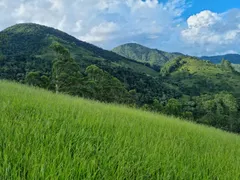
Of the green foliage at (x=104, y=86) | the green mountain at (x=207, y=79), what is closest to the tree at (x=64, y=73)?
the green foliage at (x=104, y=86)

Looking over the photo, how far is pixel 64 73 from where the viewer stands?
111 feet

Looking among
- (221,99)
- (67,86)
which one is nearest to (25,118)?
(67,86)

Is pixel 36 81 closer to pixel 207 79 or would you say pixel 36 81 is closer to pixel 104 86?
pixel 104 86

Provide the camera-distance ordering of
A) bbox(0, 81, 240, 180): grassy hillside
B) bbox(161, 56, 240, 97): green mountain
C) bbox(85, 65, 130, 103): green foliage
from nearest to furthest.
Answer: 1. bbox(0, 81, 240, 180): grassy hillside
2. bbox(85, 65, 130, 103): green foliage
3. bbox(161, 56, 240, 97): green mountain

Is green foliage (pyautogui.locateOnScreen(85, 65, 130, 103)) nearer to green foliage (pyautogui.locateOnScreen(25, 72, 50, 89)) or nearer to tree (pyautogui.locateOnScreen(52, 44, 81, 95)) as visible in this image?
tree (pyautogui.locateOnScreen(52, 44, 81, 95))

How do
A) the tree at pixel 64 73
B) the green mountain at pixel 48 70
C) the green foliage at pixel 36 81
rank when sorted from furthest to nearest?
the green mountain at pixel 48 70
the green foliage at pixel 36 81
the tree at pixel 64 73

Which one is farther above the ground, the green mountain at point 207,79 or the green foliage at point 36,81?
the green mountain at point 207,79

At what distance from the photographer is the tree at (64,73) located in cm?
3384

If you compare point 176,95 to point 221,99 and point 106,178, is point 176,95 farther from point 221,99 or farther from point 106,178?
point 106,178

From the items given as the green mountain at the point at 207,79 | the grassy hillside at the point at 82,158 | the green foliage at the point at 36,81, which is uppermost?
the green mountain at the point at 207,79

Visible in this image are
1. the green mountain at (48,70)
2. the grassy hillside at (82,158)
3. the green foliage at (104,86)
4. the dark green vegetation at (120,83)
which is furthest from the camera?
the green foliage at (104,86)

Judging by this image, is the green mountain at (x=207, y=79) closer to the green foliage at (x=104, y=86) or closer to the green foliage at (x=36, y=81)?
the green foliage at (x=104, y=86)

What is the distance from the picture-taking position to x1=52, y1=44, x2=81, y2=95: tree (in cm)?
3384

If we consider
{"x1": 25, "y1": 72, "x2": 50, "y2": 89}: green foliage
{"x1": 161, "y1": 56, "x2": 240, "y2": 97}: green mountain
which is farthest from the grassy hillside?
{"x1": 161, "y1": 56, "x2": 240, "y2": 97}: green mountain
